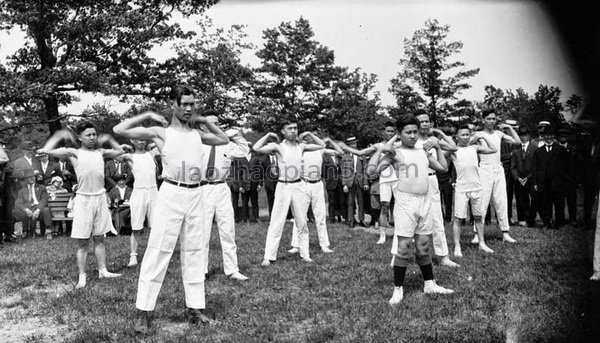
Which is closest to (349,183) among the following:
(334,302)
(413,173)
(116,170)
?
(116,170)

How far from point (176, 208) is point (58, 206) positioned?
11167mm

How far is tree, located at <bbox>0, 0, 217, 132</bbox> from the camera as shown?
1911 cm

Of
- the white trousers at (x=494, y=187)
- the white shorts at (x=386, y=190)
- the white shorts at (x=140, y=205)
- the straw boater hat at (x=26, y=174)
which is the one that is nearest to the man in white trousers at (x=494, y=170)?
the white trousers at (x=494, y=187)

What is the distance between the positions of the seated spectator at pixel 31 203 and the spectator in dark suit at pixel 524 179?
46.3ft

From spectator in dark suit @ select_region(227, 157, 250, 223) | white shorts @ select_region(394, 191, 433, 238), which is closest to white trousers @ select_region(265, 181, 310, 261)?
white shorts @ select_region(394, 191, 433, 238)

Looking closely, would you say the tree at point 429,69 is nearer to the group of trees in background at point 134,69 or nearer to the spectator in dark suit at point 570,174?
the group of trees in background at point 134,69

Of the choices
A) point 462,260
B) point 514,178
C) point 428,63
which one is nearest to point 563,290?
point 462,260

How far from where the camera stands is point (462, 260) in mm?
8758

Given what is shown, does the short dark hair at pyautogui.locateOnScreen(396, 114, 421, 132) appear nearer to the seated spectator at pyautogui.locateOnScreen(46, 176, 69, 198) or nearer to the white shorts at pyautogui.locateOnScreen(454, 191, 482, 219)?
the white shorts at pyautogui.locateOnScreen(454, 191, 482, 219)

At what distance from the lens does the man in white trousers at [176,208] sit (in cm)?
563

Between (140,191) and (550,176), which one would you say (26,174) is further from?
(550,176)

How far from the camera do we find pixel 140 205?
9609 mm

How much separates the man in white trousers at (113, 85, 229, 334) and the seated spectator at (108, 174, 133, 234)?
906 centimetres

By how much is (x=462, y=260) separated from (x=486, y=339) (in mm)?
4255
